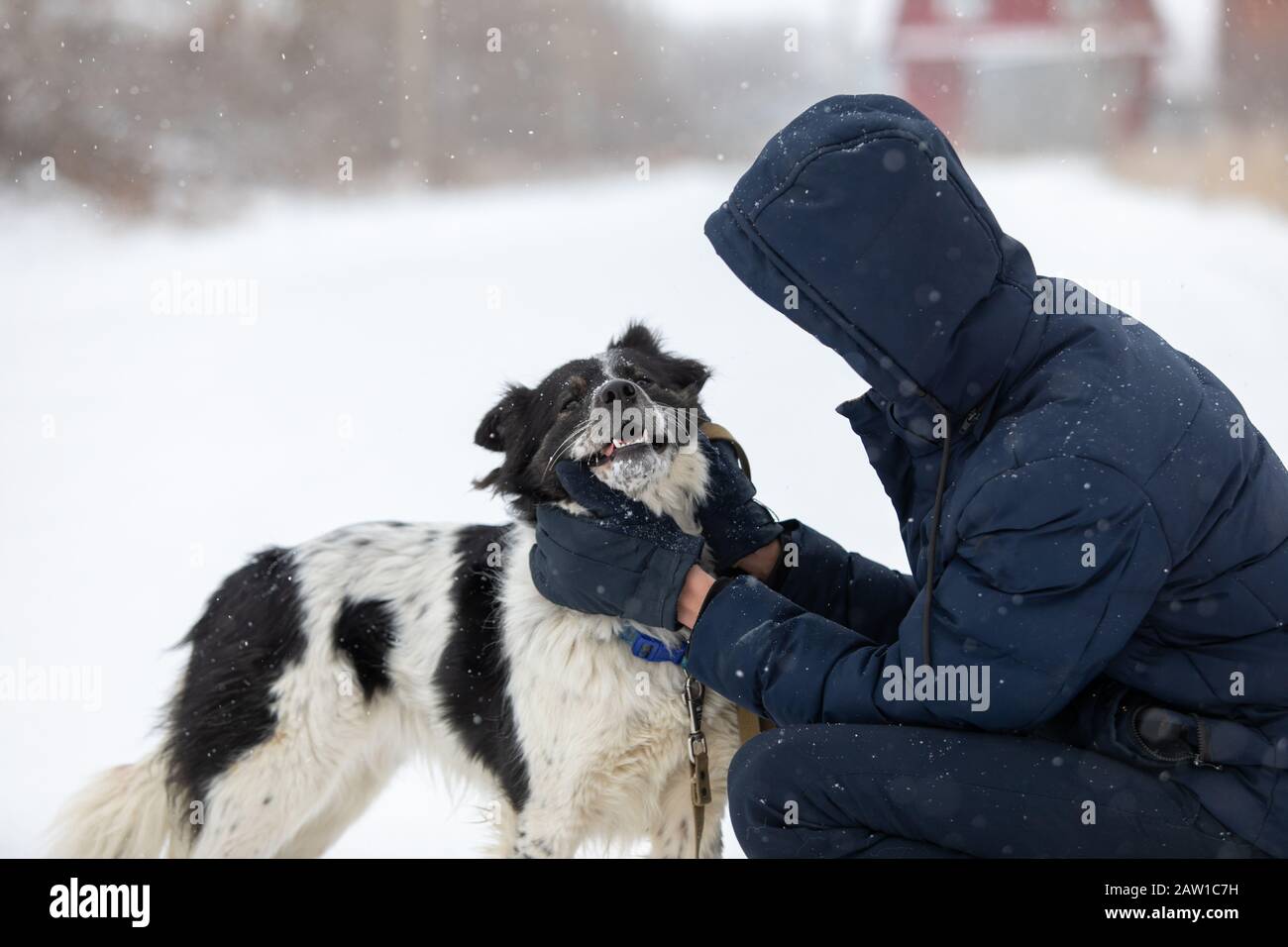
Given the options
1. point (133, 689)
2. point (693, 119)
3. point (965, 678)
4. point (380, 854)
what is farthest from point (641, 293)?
point (965, 678)

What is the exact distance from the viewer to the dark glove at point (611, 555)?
2.21m

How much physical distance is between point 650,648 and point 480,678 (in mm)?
481

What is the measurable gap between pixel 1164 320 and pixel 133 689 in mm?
4991

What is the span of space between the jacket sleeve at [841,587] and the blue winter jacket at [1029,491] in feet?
1.51

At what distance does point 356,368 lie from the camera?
21.7 ft

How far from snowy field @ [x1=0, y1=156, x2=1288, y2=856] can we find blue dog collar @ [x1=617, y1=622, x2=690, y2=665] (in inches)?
31.5

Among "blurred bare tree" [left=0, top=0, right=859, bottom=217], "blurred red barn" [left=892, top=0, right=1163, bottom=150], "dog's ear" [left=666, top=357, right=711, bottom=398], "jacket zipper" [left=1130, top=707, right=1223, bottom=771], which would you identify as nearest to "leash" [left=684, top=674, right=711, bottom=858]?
"dog's ear" [left=666, top=357, right=711, bottom=398]

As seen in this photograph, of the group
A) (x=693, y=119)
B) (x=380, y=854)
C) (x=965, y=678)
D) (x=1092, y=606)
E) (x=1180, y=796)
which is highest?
(x=693, y=119)

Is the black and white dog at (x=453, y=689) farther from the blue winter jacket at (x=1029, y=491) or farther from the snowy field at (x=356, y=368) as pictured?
the blue winter jacket at (x=1029, y=491)

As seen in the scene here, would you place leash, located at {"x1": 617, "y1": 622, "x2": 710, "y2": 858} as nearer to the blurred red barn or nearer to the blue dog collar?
the blue dog collar

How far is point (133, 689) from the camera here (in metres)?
3.82

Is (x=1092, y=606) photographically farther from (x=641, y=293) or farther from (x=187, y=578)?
(x=641, y=293)

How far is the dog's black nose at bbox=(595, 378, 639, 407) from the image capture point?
2324 millimetres
